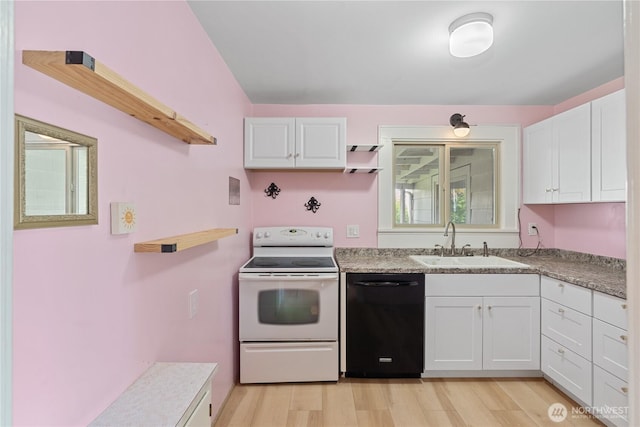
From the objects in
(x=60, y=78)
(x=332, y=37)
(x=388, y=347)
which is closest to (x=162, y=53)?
(x=60, y=78)

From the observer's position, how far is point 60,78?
75cm

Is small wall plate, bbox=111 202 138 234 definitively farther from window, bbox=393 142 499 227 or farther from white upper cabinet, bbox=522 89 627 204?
white upper cabinet, bbox=522 89 627 204

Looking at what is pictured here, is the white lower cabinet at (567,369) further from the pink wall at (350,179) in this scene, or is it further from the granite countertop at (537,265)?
the pink wall at (350,179)

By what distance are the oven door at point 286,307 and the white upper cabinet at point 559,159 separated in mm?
1935

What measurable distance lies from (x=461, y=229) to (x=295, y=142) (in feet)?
5.91

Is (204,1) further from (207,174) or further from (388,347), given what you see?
(388,347)

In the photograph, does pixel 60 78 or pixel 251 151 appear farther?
pixel 251 151

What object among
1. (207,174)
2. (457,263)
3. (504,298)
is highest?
(207,174)

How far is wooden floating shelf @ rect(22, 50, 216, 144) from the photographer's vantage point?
66cm

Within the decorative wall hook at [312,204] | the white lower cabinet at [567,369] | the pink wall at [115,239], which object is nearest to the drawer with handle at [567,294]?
the white lower cabinet at [567,369]

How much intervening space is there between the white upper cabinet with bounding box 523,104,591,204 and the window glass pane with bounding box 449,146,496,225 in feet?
0.97

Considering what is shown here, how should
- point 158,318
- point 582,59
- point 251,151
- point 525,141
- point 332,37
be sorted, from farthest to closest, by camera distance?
1. point 525,141
2. point 251,151
3. point 582,59
4. point 332,37
5. point 158,318

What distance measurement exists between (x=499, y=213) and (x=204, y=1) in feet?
9.74

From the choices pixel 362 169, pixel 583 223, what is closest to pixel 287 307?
pixel 362 169
